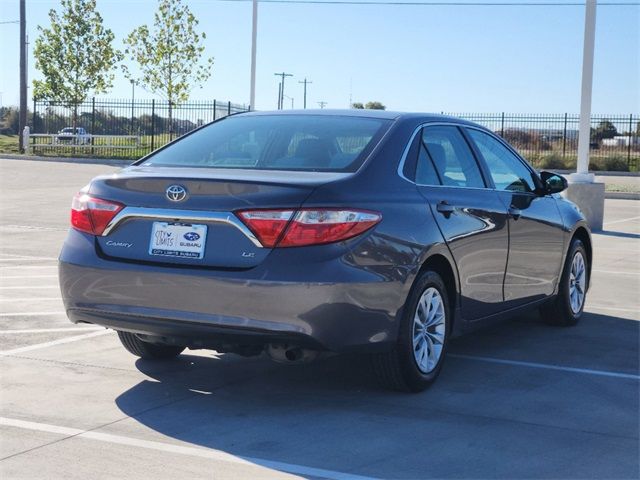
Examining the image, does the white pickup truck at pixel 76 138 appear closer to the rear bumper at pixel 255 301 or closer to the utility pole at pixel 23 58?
the utility pole at pixel 23 58

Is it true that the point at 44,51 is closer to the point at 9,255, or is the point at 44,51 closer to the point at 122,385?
the point at 9,255

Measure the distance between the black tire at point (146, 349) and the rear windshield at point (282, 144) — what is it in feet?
3.60

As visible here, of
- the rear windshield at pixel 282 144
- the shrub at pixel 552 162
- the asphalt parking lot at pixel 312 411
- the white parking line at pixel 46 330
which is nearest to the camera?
the asphalt parking lot at pixel 312 411

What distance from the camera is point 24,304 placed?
8.23 m

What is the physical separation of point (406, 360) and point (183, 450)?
57.8 inches

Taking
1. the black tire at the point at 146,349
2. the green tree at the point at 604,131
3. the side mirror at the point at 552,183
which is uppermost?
the green tree at the point at 604,131

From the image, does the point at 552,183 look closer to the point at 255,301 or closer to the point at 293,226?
the point at 293,226

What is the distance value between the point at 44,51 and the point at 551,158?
76.2ft

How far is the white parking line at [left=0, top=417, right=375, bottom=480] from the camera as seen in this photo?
434 centimetres

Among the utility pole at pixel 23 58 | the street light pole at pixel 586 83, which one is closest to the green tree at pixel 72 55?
the utility pole at pixel 23 58

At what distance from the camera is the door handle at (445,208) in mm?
5914

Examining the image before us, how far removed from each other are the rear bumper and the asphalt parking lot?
0.42 m

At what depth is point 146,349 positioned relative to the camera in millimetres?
6398

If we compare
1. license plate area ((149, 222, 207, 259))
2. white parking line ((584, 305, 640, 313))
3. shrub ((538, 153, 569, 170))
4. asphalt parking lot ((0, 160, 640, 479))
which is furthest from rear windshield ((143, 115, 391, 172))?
shrub ((538, 153, 569, 170))
